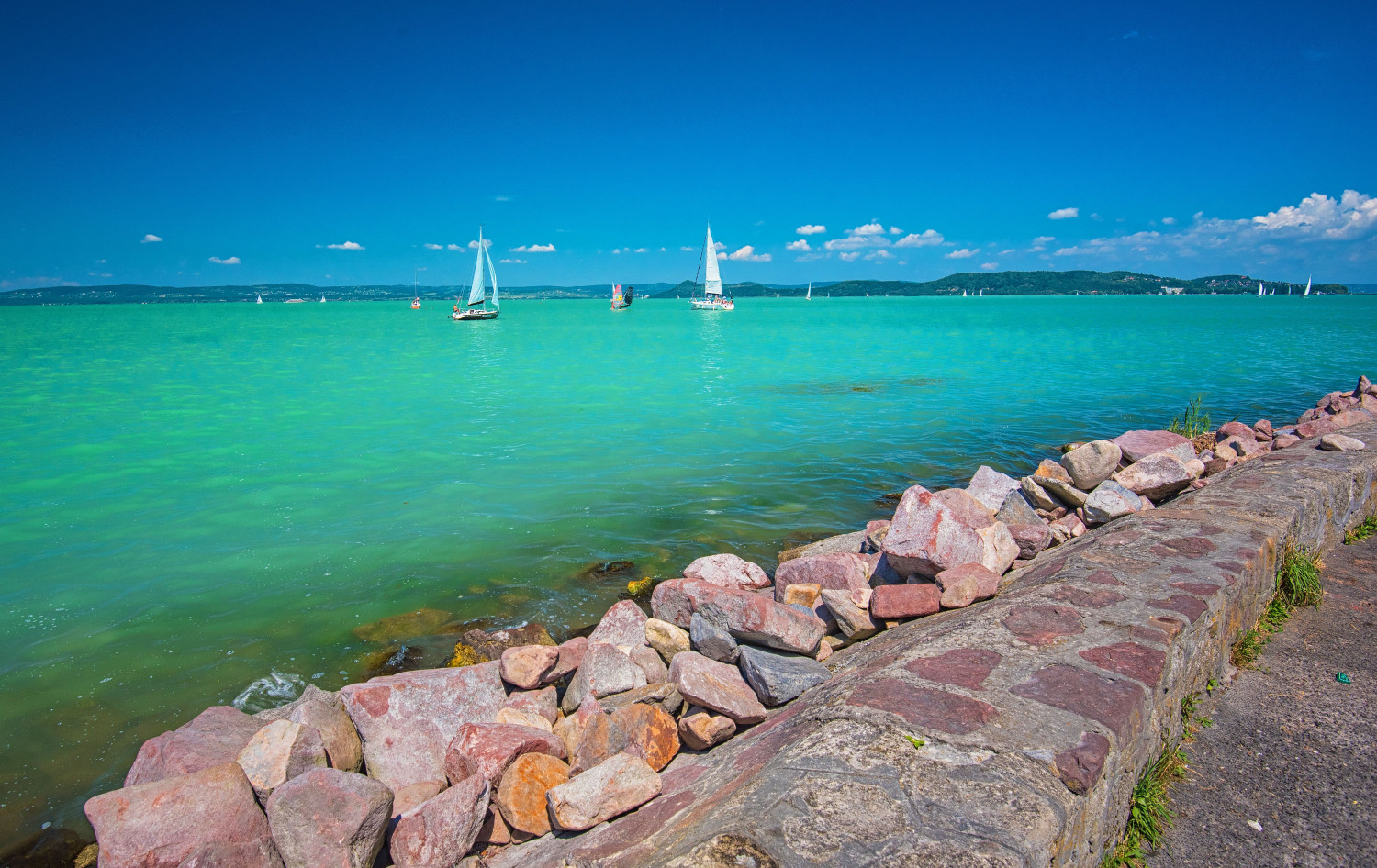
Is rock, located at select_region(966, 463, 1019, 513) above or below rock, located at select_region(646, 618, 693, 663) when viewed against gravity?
above

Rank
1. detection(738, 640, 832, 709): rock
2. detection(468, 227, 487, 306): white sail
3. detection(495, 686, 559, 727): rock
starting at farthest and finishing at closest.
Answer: detection(468, 227, 487, 306): white sail
detection(495, 686, 559, 727): rock
detection(738, 640, 832, 709): rock

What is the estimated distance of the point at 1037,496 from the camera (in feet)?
24.1

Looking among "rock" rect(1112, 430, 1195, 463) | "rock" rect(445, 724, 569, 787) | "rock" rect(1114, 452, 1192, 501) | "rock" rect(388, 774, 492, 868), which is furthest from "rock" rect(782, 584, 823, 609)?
"rock" rect(1112, 430, 1195, 463)

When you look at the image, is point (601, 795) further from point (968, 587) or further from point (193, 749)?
point (968, 587)

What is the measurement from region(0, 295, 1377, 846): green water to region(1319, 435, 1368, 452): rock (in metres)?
4.71

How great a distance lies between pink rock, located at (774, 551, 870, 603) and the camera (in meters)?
5.88

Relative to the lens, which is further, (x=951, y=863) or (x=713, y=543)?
(x=713, y=543)

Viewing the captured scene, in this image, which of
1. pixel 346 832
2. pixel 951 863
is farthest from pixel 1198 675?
pixel 346 832

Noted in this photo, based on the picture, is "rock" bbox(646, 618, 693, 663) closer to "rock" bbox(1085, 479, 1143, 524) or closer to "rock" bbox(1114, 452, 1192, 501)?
"rock" bbox(1085, 479, 1143, 524)

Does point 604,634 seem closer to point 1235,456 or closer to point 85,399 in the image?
point 1235,456

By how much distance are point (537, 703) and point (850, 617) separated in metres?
2.38

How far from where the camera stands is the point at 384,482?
1138 centimetres

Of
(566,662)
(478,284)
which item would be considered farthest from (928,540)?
(478,284)

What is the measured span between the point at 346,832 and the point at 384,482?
8.97 meters
